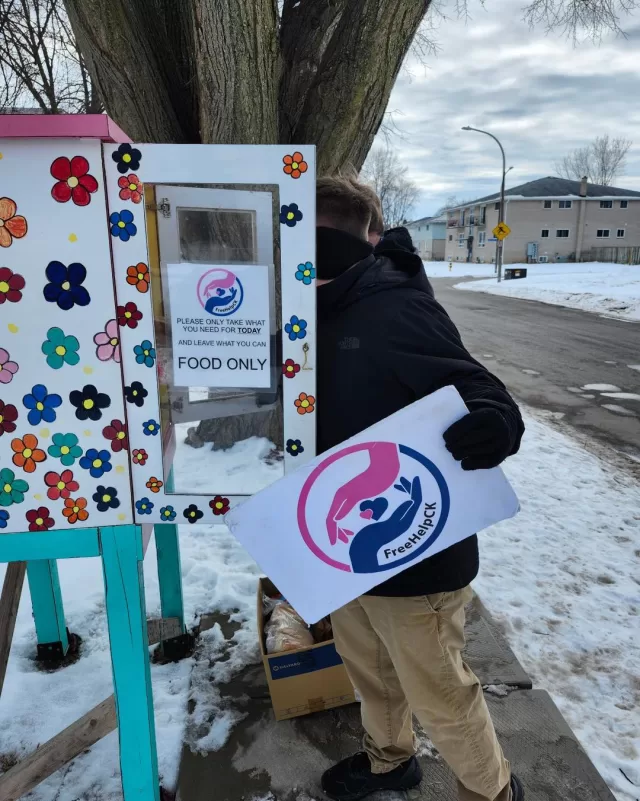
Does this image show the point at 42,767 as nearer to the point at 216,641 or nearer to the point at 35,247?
the point at 216,641

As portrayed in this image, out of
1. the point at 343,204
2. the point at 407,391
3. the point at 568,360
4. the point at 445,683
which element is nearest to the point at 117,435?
the point at 407,391

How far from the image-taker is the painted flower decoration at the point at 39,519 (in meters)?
1.57

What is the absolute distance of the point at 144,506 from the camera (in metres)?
1.60

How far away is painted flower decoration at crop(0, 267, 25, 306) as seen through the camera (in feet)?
4.64

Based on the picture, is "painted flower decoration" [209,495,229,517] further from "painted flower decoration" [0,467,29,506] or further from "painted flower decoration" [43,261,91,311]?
"painted flower decoration" [43,261,91,311]

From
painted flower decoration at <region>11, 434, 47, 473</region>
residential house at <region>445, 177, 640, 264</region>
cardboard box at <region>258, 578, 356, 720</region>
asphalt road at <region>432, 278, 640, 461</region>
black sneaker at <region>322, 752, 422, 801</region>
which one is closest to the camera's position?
painted flower decoration at <region>11, 434, 47, 473</region>

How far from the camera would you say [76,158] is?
1.35 m

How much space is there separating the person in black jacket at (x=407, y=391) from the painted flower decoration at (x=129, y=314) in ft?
1.62

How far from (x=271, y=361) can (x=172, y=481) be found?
47cm

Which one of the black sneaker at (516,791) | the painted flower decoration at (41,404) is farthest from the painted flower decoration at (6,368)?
the black sneaker at (516,791)

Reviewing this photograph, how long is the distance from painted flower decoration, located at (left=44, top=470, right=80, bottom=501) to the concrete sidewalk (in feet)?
4.01

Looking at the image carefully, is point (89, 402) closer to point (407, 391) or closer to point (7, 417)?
point (7, 417)

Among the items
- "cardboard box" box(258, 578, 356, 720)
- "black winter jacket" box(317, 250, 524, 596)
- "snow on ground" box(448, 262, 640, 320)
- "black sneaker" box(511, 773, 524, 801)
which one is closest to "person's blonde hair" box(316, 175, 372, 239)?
"black winter jacket" box(317, 250, 524, 596)

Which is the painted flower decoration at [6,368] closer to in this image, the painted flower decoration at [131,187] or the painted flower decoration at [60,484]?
the painted flower decoration at [60,484]
